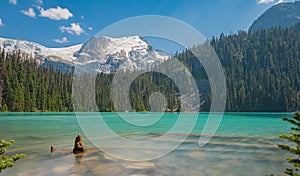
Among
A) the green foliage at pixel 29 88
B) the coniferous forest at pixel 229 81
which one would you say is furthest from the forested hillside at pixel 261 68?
the green foliage at pixel 29 88

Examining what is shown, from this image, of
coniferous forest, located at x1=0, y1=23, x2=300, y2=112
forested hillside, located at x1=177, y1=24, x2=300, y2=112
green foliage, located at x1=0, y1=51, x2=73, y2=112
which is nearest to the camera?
green foliage, located at x1=0, y1=51, x2=73, y2=112

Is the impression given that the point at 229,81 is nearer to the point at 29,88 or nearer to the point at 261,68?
the point at 261,68

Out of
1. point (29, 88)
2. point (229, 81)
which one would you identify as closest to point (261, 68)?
point (229, 81)

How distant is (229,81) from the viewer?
481 feet

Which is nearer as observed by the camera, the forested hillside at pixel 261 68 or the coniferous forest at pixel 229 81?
the coniferous forest at pixel 229 81

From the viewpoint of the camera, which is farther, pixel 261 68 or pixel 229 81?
pixel 229 81

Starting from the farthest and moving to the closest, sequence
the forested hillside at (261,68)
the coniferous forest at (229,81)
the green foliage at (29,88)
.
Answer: the forested hillside at (261,68)
the coniferous forest at (229,81)
the green foliage at (29,88)

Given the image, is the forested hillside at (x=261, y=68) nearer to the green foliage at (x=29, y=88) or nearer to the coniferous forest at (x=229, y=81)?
the coniferous forest at (x=229, y=81)

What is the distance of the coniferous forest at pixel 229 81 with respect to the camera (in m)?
99.6

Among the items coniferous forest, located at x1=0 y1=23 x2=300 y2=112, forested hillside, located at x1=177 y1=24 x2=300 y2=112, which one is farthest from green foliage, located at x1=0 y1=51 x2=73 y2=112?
forested hillside, located at x1=177 y1=24 x2=300 y2=112

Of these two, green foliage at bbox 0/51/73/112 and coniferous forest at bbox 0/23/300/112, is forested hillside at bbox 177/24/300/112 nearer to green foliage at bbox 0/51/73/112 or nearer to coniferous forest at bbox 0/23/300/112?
coniferous forest at bbox 0/23/300/112

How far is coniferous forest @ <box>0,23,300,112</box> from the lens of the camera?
99575mm

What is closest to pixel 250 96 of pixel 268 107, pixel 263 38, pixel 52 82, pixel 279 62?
pixel 268 107

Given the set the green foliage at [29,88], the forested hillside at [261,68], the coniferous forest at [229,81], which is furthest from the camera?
the forested hillside at [261,68]
